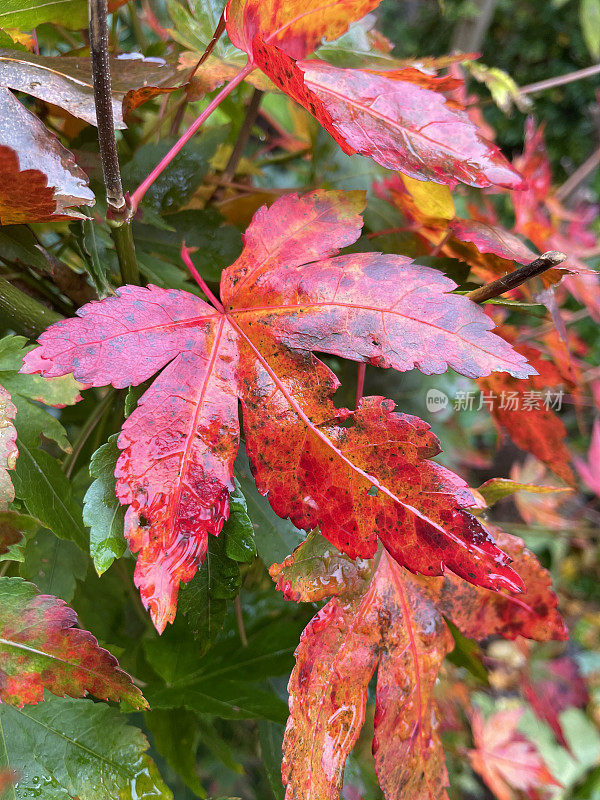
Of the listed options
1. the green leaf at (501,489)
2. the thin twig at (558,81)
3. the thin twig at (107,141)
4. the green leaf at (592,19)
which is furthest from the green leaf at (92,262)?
the green leaf at (592,19)

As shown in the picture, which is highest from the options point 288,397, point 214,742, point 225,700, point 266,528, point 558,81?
point 558,81

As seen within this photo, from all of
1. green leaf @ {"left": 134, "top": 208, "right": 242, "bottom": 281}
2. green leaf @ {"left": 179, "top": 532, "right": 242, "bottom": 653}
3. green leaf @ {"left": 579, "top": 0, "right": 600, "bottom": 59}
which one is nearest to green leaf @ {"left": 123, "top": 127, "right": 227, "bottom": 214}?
green leaf @ {"left": 134, "top": 208, "right": 242, "bottom": 281}

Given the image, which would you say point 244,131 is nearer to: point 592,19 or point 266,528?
point 266,528

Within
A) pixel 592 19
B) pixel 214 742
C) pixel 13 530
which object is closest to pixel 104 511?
pixel 13 530

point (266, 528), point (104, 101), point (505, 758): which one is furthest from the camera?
point (505, 758)

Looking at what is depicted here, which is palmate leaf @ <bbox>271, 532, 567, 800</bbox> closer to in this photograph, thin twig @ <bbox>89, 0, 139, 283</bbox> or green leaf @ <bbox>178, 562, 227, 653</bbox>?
green leaf @ <bbox>178, 562, 227, 653</bbox>

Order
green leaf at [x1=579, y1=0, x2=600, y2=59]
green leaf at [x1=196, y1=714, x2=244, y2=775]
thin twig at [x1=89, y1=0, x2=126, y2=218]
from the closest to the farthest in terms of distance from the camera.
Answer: thin twig at [x1=89, y1=0, x2=126, y2=218] < green leaf at [x1=196, y1=714, x2=244, y2=775] < green leaf at [x1=579, y1=0, x2=600, y2=59]

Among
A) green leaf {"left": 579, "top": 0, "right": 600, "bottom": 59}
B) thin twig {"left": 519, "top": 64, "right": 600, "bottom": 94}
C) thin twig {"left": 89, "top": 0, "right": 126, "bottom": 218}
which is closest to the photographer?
thin twig {"left": 89, "top": 0, "right": 126, "bottom": 218}

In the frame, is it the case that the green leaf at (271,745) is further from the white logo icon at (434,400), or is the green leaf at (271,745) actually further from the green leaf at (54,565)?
the white logo icon at (434,400)
